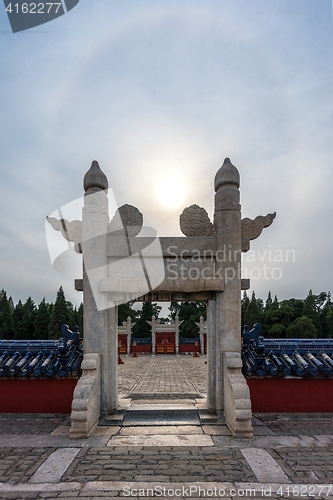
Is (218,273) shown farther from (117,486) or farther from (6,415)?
(6,415)

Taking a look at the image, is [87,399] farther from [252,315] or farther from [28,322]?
[252,315]

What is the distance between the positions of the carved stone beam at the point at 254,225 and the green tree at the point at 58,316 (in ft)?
106

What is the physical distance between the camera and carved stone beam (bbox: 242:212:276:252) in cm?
702

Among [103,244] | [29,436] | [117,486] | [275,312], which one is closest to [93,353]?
[29,436]

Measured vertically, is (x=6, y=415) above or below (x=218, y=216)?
below

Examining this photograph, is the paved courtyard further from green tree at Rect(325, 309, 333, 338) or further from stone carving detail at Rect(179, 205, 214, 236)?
green tree at Rect(325, 309, 333, 338)

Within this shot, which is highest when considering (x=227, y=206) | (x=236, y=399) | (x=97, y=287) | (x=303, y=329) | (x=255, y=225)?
(x=227, y=206)

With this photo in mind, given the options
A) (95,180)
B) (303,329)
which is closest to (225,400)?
(95,180)

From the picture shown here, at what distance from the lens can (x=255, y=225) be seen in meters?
7.04

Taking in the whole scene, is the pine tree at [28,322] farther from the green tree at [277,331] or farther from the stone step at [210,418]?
the stone step at [210,418]

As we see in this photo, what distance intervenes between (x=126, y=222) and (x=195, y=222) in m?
1.47

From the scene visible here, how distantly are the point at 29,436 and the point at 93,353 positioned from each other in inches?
67.9

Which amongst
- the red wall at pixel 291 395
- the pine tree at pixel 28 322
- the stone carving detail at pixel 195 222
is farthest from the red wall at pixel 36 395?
the pine tree at pixel 28 322

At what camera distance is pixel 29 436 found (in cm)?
577
